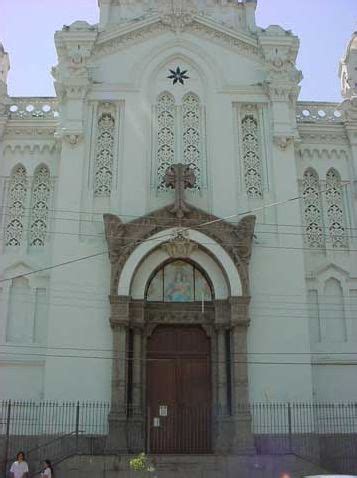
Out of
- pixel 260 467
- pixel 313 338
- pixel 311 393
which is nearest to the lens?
pixel 260 467

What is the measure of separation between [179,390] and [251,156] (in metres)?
8.76

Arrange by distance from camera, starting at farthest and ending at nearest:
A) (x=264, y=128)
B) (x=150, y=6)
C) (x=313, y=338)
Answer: (x=150, y=6) < (x=264, y=128) < (x=313, y=338)

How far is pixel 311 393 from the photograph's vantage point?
20969mm

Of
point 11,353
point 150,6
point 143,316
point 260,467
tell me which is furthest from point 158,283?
point 150,6

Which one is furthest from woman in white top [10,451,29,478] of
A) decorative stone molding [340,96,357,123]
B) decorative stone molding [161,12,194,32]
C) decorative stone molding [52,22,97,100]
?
decorative stone molding [161,12,194,32]

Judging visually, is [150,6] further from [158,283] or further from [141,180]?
[158,283]

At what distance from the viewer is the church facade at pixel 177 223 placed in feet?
69.3

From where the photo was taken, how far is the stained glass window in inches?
878

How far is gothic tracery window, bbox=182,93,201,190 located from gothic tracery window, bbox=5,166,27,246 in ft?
19.5

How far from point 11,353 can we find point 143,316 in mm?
4445

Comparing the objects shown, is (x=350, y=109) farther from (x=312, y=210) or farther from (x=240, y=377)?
(x=240, y=377)

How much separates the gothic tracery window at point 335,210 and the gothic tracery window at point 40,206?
10.1 meters

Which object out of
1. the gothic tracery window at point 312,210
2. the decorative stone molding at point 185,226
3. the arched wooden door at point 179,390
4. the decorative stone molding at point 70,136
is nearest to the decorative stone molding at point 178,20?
the decorative stone molding at point 70,136

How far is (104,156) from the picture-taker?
935 inches
